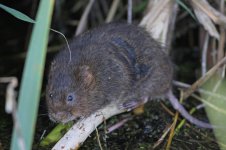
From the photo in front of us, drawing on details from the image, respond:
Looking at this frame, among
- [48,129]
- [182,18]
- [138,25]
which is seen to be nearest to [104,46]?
[138,25]

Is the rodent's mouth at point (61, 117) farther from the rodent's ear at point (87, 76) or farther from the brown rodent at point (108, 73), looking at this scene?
the rodent's ear at point (87, 76)

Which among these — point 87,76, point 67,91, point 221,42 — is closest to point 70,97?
point 67,91

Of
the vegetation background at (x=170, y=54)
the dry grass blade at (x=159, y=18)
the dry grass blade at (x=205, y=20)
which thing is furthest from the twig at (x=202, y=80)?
the dry grass blade at (x=159, y=18)

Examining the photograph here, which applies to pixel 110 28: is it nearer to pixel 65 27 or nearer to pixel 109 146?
pixel 109 146

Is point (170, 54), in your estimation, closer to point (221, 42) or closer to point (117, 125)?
point (221, 42)

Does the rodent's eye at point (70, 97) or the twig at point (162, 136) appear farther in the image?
the twig at point (162, 136)

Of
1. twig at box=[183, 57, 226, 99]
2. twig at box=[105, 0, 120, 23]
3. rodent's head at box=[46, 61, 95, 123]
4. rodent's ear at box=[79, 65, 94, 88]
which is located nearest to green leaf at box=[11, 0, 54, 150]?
rodent's head at box=[46, 61, 95, 123]

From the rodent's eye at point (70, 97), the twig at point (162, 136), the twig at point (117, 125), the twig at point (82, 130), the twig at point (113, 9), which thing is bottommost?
the twig at point (162, 136)
